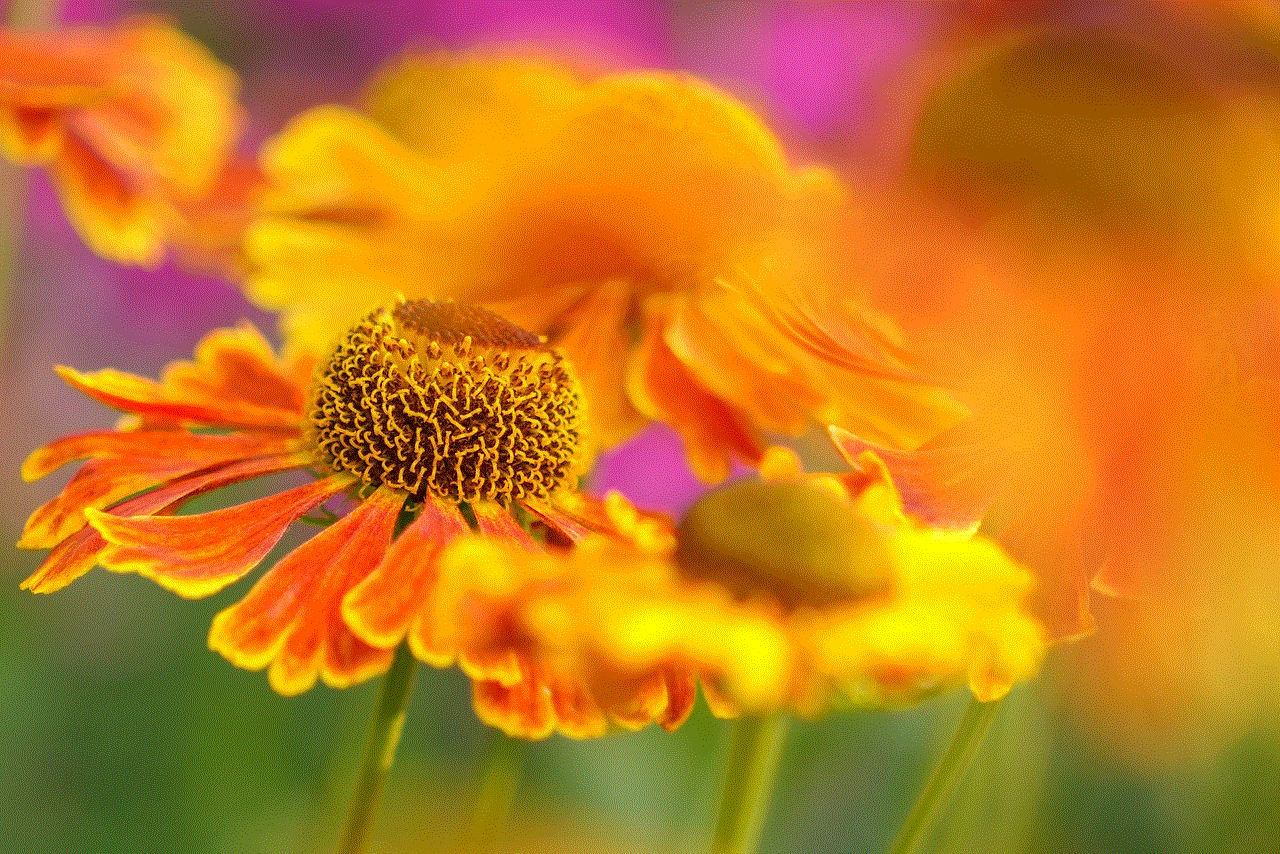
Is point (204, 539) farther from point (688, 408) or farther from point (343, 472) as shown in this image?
point (688, 408)

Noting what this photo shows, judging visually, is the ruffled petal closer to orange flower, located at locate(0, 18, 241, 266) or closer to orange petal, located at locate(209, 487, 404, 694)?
orange petal, located at locate(209, 487, 404, 694)

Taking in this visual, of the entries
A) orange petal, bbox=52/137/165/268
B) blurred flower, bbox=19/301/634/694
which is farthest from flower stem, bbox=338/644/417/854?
orange petal, bbox=52/137/165/268

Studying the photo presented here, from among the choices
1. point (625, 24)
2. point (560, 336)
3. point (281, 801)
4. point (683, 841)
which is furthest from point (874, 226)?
point (625, 24)

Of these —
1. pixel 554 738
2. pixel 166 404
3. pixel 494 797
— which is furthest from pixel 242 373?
pixel 554 738

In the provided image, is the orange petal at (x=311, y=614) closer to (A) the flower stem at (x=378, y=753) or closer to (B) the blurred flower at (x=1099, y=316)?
(A) the flower stem at (x=378, y=753)

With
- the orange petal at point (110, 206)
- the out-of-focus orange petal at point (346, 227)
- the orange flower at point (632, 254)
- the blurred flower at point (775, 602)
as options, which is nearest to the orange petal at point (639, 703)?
the blurred flower at point (775, 602)

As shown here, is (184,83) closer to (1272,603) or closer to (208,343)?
(208,343)
